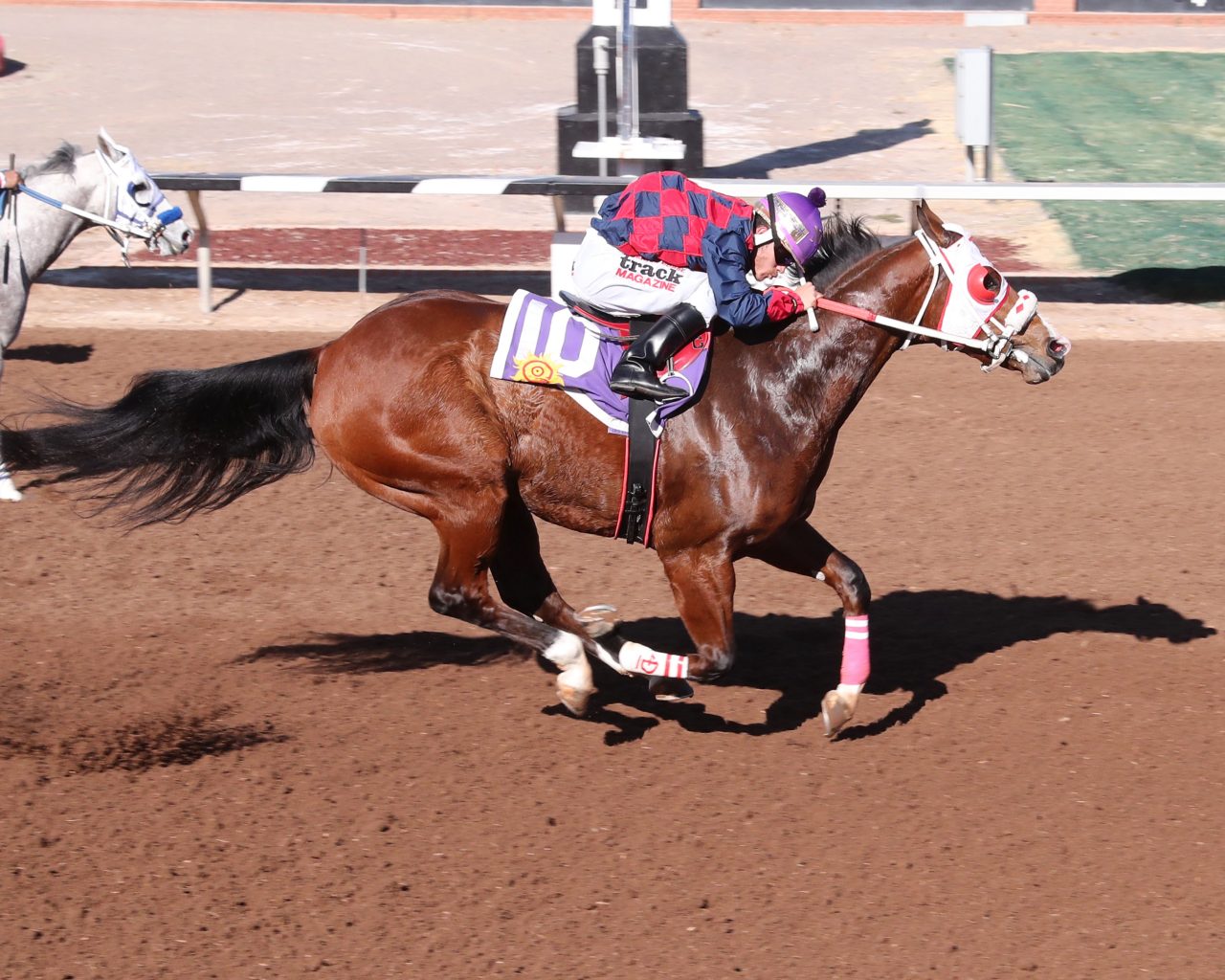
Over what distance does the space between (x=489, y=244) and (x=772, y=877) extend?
30.5 ft

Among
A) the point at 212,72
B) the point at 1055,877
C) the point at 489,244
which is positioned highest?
the point at 212,72

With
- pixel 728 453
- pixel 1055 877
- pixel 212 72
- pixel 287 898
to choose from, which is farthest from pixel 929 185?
pixel 212 72

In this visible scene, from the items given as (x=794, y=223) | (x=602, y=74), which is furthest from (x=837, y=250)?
(x=602, y=74)

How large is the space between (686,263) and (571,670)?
1.44 meters

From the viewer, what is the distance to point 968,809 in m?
5.06

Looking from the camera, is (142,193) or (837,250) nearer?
(837,250)

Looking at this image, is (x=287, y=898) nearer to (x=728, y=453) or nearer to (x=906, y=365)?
(x=728, y=453)

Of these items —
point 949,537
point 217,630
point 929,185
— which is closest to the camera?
point 217,630

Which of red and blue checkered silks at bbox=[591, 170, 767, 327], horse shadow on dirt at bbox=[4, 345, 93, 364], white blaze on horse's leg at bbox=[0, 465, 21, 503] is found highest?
red and blue checkered silks at bbox=[591, 170, 767, 327]

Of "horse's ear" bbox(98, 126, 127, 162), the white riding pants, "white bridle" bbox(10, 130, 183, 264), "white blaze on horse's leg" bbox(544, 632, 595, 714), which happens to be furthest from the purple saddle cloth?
"horse's ear" bbox(98, 126, 127, 162)

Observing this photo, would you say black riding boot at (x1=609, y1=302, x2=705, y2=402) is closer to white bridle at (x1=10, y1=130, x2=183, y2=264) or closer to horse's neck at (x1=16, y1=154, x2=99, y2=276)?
horse's neck at (x1=16, y1=154, x2=99, y2=276)

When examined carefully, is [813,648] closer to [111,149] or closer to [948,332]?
[948,332]

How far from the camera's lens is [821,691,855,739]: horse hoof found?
545cm

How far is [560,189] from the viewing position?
11109 mm
